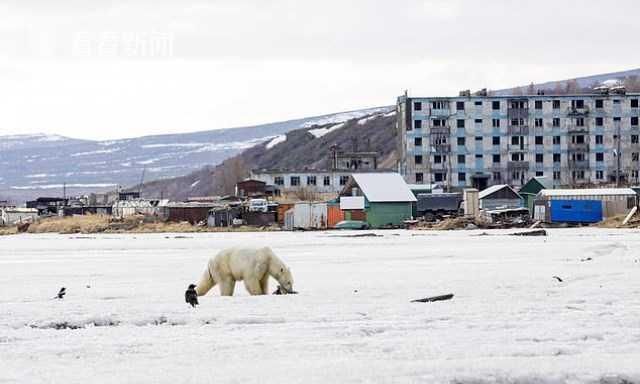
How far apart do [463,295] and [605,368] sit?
29.1ft

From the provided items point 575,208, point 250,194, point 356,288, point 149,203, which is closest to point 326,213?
point 575,208

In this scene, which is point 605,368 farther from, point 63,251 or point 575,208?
point 575,208

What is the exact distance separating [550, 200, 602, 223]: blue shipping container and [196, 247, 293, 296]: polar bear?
2346 inches

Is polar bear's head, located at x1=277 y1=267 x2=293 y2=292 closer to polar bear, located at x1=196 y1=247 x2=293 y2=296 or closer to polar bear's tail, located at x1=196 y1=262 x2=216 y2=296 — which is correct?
polar bear, located at x1=196 y1=247 x2=293 y2=296

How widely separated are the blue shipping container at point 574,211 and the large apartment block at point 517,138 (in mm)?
55064

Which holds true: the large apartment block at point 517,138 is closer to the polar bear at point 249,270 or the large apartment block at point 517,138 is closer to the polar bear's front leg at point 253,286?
the polar bear at point 249,270

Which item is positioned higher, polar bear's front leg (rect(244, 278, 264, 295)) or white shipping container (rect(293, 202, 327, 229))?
white shipping container (rect(293, 202, 327, 229))

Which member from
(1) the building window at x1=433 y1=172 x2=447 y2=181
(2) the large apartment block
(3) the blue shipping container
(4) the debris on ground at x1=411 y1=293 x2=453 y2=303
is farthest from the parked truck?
(4) the debris on ground at x1=411 y1=293 x2=453 y2=303

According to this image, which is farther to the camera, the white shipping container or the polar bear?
the white shipping container

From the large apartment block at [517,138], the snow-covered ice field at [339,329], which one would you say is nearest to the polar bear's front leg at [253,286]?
the snow-covered ice field at [339,329]

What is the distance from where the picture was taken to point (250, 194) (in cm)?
12494

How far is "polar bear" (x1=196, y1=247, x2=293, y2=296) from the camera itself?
76.9 ft

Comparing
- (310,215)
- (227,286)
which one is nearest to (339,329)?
(227,286)

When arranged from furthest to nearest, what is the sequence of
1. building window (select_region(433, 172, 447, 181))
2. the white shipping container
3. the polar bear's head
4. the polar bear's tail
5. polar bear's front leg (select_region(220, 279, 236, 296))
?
building window (select_region(433, 172, 447, 181)) < the white shipping container < the polar bear's tail < polar bear's front leg (select_region(220, 279, 236, 296)) < the polar bear's head
